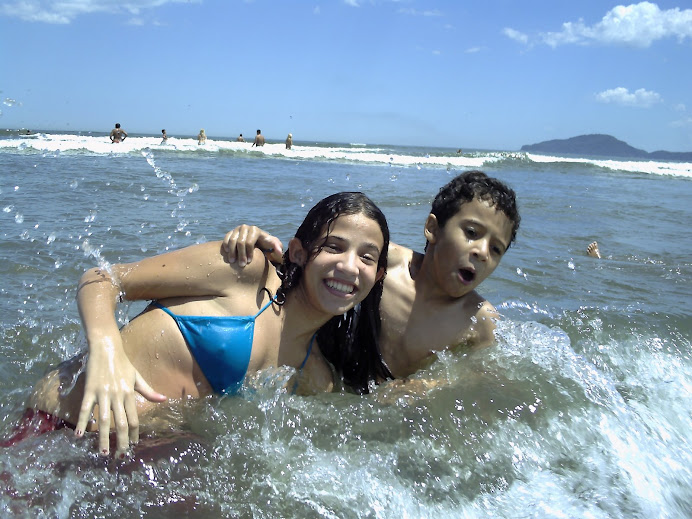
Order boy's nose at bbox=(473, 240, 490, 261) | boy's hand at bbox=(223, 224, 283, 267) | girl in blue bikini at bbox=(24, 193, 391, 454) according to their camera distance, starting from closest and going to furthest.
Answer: girl in blue bikini at bbox=(24, 193, 391, 454) → boy's hand at bbox=(223, 224, 283, 267) → boy's nose at bbox=(473, 240, 490, 261)

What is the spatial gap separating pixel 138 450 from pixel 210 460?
0.79 ft

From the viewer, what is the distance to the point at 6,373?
2955 mm

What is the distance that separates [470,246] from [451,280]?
20 centimetres

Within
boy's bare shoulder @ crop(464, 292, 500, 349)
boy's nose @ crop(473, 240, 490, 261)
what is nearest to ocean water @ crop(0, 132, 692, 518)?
boy's bare shoulder @ crop(464, 292, 500, 349)

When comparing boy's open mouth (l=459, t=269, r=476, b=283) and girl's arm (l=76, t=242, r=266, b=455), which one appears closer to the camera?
girl's arm (l=76, t=242, r=266, b=455)

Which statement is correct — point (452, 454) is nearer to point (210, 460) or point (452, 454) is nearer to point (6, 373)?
point (210, 460)

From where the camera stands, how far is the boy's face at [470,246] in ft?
10.00

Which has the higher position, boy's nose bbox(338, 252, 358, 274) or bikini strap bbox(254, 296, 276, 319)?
boy's nose bbox(338, 252, 358, 274)

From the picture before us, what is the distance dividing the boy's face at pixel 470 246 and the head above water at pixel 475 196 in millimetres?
32

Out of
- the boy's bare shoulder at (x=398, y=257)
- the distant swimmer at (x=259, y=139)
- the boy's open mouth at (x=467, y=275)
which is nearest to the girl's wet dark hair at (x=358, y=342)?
the boy's bare shoulder at (x=398, y=257)

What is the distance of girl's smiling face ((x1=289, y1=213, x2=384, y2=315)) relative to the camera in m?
2.33

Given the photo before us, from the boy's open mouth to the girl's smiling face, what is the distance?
0.78 metres

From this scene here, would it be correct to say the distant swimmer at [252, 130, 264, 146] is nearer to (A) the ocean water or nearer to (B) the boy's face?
(A) the ocean water

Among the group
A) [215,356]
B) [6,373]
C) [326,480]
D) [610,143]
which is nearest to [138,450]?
[215,356]
